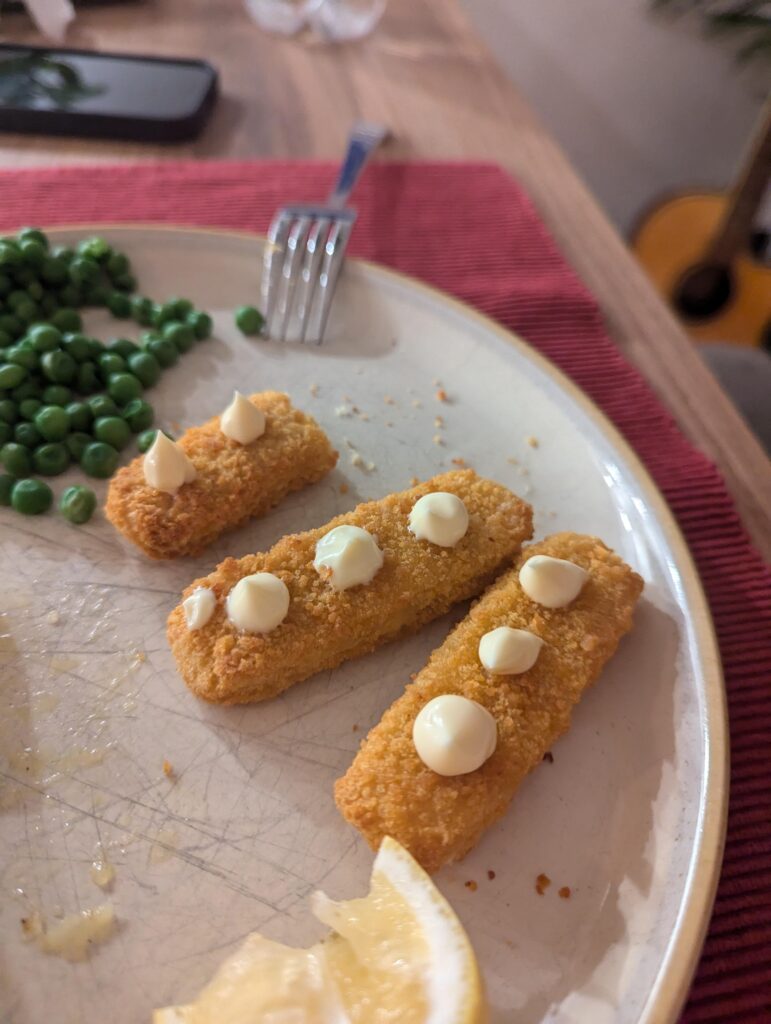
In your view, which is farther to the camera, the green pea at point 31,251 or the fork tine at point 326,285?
the fork tine at point 326,285

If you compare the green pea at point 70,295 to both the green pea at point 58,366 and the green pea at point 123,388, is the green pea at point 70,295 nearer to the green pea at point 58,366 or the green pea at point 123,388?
the green pea at point 58,366

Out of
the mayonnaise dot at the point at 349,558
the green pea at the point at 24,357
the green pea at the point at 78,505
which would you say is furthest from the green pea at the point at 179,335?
the mayonnaise dot at the point at 349,558

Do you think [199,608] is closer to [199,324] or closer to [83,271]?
[199,324]

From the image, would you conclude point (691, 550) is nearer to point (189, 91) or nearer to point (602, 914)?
point (602, 914)

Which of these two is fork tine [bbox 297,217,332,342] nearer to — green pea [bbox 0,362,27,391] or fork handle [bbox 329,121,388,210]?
fork handle [bbox 329,121,388,210]

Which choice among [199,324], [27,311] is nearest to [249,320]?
[199,324]

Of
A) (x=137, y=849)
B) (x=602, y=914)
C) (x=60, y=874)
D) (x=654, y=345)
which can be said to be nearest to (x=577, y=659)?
(x=602, y=914)

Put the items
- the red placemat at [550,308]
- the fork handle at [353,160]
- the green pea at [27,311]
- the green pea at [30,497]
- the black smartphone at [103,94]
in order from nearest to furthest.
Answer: the red placemat at [550,308] < the green pea at [30,497] < the green pea at [27,311] < the fork handle at [353,160] < the black smartphone at [103,94]
